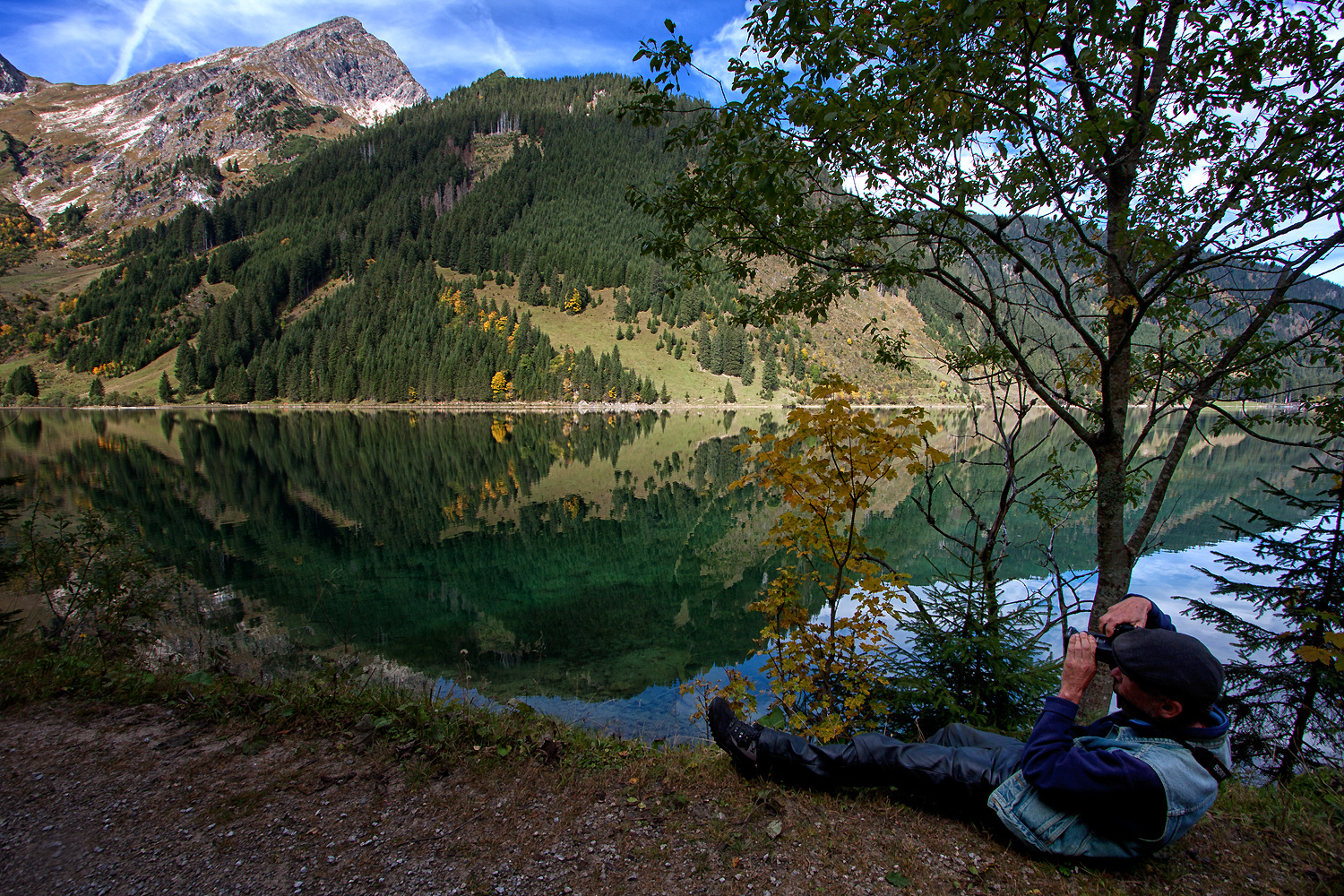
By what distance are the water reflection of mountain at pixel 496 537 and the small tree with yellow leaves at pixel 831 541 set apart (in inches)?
213

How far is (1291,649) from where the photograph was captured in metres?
5.80

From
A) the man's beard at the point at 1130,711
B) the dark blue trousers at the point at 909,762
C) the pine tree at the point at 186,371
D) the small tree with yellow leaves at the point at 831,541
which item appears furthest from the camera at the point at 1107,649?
the pine tree at the point at 186,371

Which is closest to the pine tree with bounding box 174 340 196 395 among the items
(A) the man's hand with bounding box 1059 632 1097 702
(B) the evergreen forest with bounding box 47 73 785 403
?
(B) the evergreen forest with bounding box 47 73 785 403

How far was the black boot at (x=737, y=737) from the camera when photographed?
382 centimetres

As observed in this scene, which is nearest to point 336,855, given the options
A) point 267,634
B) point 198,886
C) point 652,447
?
point 198,886

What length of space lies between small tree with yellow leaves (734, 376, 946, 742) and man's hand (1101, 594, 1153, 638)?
1.61m

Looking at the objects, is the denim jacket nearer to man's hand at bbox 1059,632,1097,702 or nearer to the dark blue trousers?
the dark blue trousers

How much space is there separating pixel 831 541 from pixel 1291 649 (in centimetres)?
488

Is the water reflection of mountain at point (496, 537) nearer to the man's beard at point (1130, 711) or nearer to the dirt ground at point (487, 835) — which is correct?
the dirt ground at point (487, 835)

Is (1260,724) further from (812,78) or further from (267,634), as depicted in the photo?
(267,634)

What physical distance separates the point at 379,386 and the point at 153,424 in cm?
4506

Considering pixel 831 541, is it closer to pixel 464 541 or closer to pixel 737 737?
pixel 737 737

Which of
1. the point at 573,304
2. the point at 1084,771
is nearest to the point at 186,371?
the point at 573,304

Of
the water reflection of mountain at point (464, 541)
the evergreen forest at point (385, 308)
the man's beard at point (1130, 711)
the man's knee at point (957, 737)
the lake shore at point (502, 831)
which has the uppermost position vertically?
the evergreen forest at point (385, 308)
